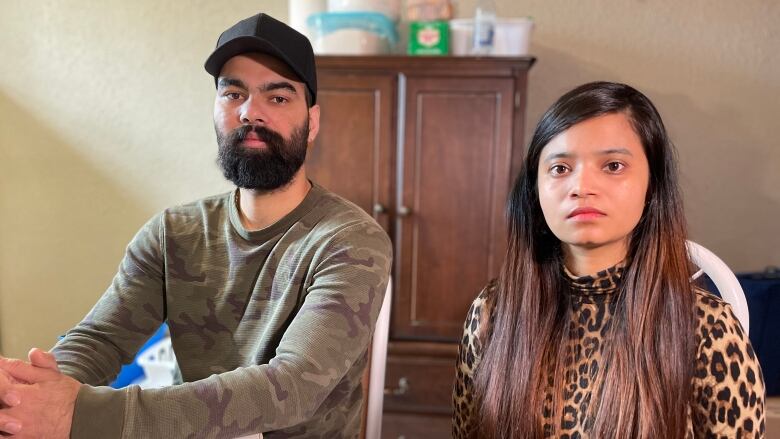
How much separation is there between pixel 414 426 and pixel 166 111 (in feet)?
5.94

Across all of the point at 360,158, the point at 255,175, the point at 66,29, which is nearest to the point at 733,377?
the point at 255,175

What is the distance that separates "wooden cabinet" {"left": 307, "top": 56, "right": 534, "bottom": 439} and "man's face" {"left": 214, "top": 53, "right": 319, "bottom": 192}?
0.88 meters

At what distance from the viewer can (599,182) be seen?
93 centimetres

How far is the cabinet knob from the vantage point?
2.08 metres

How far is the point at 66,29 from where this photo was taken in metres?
2.75

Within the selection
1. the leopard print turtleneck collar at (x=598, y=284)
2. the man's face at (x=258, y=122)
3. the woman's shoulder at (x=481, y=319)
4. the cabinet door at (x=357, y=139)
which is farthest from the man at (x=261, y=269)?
the cabinet door at (x=357, y=139)

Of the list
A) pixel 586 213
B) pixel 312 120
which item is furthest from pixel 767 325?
pixel 312 120

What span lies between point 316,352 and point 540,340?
400mm

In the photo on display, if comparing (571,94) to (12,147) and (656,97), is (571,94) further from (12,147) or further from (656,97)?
(12,147)

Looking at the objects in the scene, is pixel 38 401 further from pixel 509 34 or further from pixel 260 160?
pixel 509 34

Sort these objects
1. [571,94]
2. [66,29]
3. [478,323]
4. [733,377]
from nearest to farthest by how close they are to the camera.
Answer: [733,377]
[571,94]
[478,323]
[66,29]

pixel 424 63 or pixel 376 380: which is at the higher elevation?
pixel 424 63

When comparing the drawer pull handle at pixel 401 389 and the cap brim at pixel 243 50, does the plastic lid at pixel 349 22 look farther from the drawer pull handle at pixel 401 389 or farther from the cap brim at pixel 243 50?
the drawer pull handle at pixel 401 389

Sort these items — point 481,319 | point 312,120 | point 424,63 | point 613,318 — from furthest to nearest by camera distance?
1. point 424,63
2. point 312,120
3. point 481,319
4. point 613,318
